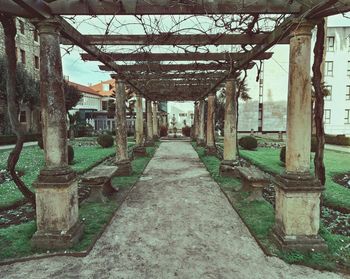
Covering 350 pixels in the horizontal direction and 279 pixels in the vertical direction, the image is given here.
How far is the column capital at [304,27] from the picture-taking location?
3775 mm

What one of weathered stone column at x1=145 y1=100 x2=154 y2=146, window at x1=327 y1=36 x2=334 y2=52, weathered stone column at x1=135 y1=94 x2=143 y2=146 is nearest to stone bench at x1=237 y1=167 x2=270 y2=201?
weathered stone column at x1=135 y1=94 x2=143 y2=146

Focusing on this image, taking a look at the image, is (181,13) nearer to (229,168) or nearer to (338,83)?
(229,168)

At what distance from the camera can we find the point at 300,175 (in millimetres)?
3984

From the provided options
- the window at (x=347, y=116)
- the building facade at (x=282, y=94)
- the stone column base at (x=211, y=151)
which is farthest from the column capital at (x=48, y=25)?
the window at (x=347, y=116)

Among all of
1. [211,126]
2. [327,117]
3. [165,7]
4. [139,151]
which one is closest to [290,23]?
[165,7]

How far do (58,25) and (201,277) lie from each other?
4107mm

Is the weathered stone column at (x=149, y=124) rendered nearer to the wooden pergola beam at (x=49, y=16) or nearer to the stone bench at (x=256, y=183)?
the wooden pergola beam at (x=49, y=16)

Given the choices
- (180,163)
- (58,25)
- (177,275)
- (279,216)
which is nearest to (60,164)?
(58,25)

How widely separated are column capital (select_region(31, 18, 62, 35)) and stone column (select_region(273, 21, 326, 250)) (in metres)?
3.60

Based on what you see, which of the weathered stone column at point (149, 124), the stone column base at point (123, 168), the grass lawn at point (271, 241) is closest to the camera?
the grass lawn at point (271, 241)

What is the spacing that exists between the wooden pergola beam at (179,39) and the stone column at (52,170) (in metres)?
1.51

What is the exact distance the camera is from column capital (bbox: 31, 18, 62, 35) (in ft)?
12.6

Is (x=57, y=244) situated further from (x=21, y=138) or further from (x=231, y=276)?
(x=231, y=276)

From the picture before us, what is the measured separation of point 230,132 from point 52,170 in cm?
610
